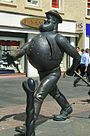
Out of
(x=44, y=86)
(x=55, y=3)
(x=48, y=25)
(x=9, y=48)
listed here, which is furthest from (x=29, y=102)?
(x=55, y=3)

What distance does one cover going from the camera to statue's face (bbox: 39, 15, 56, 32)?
7.62 meters

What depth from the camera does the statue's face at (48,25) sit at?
25.0 feet

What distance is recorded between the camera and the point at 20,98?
1246cm

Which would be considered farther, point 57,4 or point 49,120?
point 57,4

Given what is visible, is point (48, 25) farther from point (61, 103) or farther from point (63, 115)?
point (63, 115)

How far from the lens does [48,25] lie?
7.68 m

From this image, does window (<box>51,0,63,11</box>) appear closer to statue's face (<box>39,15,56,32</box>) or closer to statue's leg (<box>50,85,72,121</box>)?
statue's leg (<box>50,85,72,121</box>)

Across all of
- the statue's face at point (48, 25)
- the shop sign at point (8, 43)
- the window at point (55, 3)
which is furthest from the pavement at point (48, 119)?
the window at point (55, 3)

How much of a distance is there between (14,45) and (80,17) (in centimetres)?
557

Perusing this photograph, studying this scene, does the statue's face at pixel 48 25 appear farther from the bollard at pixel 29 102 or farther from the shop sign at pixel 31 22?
the shop sign at pixel 31 22

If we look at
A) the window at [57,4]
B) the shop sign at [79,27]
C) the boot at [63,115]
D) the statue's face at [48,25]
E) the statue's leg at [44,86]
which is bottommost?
the shop sign at [79,27]

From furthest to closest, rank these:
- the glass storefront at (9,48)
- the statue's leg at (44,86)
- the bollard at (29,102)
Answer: the glass storefront at (9,48) < the statue's leg at (44,86) < the bollard at (29,102)

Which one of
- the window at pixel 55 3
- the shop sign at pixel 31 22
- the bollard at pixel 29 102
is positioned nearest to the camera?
the bollard at pixel 29 102

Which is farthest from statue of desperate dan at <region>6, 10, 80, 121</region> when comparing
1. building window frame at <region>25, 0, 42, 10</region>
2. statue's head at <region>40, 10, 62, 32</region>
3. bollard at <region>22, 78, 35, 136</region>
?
building window frame at <region>25, 0, 42, 10</region>
